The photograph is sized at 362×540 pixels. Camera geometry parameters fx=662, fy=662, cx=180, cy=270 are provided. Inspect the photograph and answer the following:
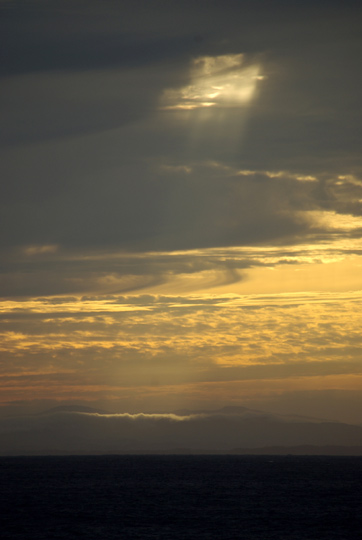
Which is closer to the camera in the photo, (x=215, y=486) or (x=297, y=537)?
(x=297, y=537)

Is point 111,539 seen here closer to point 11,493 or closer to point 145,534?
point 145,534

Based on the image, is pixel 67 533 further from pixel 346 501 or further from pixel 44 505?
pixel 346 501

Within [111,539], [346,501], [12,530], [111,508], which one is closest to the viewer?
[111,539]

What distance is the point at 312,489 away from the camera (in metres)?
166

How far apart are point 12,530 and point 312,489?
94.8 m

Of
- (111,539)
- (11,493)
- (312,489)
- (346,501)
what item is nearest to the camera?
(111,539)

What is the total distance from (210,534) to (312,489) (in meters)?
84.1

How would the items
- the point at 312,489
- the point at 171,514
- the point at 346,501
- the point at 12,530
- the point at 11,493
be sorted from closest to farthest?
1. the point at 12,530
2. the point at 171,514
3. the point at 346,501
4. the point at 11,493
5. the point at 312,489

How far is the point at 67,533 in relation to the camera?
297 ft

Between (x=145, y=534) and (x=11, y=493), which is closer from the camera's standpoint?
(x=145, y=534)

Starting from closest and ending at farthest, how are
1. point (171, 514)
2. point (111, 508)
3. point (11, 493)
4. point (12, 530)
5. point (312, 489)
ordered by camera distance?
point (12, 530) → point (171, 514) → point (111, 508) → point (11, 493) → point (312, 489)

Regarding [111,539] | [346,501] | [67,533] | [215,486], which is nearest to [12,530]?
[67,533]

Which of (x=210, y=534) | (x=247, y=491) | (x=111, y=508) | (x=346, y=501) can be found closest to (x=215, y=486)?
(x=247, y=491)

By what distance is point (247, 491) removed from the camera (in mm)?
158250
